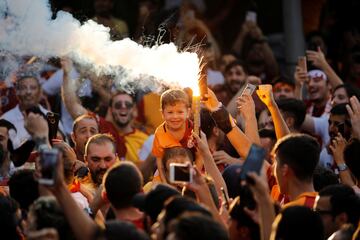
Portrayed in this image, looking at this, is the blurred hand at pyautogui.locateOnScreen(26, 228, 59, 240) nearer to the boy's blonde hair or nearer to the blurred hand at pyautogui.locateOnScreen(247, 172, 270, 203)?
the blurred hand at pyautogui.locateOnScreen(247, 172, 270, 203)

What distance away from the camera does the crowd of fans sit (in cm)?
682

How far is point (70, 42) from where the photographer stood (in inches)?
414

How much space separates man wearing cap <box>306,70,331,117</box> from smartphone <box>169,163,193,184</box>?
19.5 ft

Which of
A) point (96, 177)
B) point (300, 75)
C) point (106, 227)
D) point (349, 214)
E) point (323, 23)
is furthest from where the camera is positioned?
point (323, 23)

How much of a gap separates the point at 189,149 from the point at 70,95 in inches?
122

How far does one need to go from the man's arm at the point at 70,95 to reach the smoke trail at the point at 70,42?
1.63 metres

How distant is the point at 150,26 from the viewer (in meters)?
14.2

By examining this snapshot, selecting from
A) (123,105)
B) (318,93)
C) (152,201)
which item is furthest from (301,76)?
(152,201)

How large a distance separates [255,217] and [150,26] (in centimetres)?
750

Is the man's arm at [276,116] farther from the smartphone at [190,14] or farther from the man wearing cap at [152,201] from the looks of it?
the smartphone at [190,14]

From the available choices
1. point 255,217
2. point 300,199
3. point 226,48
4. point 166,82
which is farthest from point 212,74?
point 255,217

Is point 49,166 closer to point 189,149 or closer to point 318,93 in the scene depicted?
point 189,149

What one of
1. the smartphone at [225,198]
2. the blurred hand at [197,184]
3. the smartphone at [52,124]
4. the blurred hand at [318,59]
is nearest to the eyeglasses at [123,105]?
the blurred hand at [318,59]

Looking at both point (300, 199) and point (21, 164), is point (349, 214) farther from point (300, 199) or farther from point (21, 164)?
point (21, 164)
